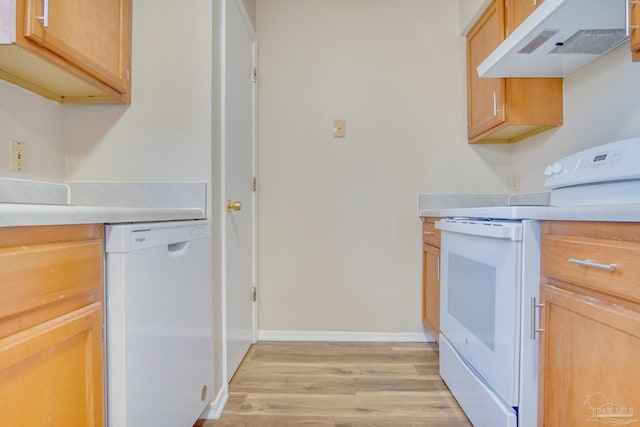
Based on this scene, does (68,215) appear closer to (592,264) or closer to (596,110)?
(592,264)

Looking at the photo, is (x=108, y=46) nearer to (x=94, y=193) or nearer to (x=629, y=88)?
(x=94, y=193)

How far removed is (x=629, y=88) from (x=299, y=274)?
1.91 meters

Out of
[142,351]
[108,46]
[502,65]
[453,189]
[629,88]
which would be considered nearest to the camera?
[142,351]

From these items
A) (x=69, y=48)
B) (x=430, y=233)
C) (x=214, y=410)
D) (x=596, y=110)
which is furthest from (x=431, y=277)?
(x=69, y=48)

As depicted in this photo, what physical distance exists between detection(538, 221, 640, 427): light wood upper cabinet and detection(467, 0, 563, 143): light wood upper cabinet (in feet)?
3.35

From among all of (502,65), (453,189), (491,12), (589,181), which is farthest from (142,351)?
(491,12)

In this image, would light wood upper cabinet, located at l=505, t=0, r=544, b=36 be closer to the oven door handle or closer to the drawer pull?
the oven door handle

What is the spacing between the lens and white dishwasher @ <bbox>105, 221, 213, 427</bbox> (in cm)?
80

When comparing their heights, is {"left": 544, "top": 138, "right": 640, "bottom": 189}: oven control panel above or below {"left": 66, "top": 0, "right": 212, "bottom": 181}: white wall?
below

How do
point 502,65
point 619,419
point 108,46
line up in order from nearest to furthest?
point 619,419
point 108,46
point 502,65

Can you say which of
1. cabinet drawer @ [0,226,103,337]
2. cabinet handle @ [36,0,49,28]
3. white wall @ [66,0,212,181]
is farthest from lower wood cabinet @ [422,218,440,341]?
cabinet handle @ [36,0,49,28]

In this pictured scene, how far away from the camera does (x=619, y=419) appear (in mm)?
723

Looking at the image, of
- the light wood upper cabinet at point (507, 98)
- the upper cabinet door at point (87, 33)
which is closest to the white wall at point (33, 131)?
the upper cabinet door at point (87, 33)

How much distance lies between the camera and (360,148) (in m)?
2.19
